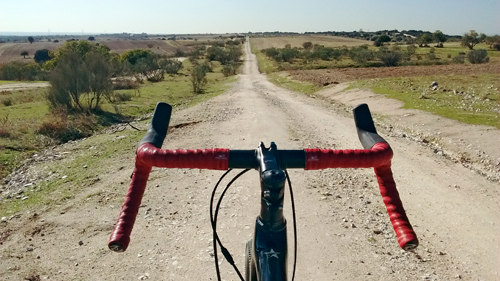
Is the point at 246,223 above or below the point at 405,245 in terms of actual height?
below

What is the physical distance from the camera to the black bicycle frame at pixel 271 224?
5.41 ft

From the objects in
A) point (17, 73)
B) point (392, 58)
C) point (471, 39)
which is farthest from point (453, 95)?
point (471, 39)

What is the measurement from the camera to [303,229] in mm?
7000

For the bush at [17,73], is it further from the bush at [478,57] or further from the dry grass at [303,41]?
the dry grass at [303,41]

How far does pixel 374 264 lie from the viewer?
5.94m

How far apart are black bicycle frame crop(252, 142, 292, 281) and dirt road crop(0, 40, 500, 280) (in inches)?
162

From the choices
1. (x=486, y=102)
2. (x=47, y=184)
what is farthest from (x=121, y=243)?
(x=486, y=102)

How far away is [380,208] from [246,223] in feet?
10.6

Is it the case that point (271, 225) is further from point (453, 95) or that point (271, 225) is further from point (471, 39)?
point (471, 39)

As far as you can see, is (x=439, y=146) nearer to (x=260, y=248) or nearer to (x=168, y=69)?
(x=260, y=248)

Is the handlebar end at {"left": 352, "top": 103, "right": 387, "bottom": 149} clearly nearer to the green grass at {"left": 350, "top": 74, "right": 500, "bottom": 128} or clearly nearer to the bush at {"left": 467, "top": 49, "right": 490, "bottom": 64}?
the green grass at {"left": 350, "top": 74, "right": 500, "bottom": 128}

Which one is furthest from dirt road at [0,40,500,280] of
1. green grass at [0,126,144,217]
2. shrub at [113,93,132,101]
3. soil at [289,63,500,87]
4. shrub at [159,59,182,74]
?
shrub at [159,59,182,74]

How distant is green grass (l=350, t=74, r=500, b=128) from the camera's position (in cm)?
1606

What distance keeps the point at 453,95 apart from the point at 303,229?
60.5 feet
